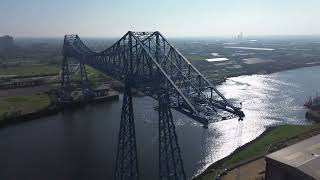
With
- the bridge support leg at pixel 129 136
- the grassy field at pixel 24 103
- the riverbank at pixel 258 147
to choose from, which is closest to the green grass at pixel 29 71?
the grassy field at pixel 24 103

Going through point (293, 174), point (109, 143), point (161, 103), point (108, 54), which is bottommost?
point (109, 143)

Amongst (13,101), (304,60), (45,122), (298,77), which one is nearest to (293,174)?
(45,122)

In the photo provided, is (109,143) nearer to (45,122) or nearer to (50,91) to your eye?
(45,122)

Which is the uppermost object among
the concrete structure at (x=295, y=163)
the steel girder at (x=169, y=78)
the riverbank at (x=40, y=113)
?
the steel girder at (x=169, y=78)

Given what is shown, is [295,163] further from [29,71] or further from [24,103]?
[29,71]

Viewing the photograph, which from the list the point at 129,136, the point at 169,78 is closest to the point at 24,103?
the point at 129,136

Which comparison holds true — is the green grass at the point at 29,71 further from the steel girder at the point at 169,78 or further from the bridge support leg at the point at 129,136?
the bridge support leg at the point at 129,136
